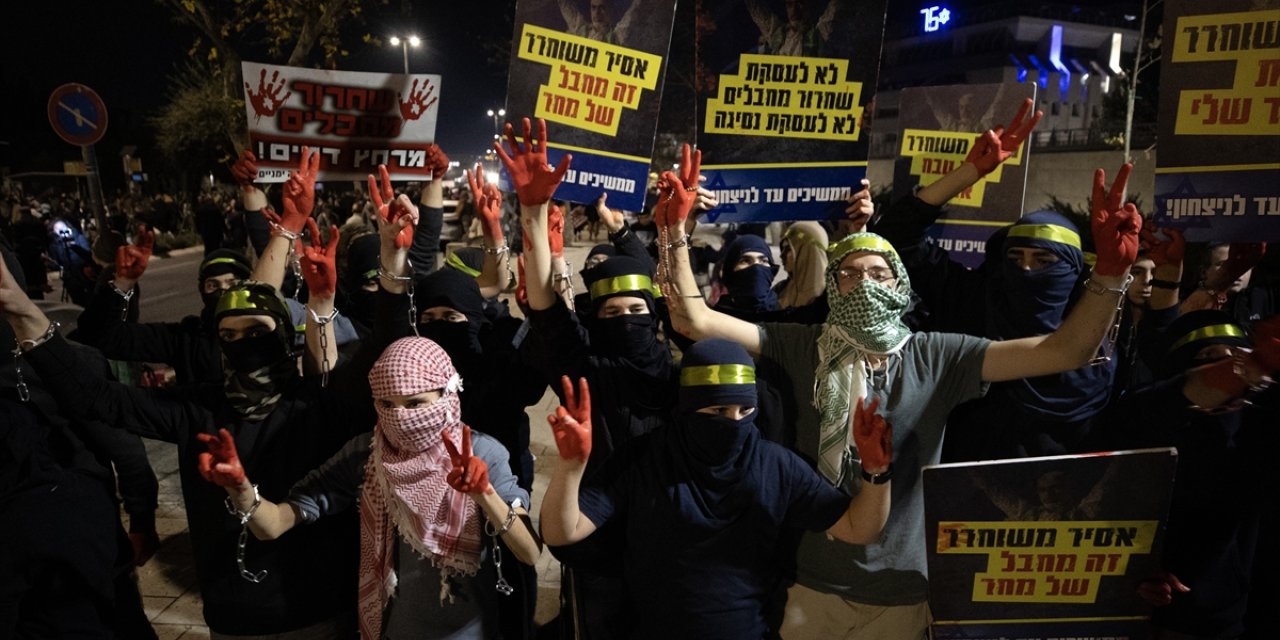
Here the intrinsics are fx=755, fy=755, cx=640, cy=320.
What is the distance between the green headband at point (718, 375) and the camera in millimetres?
2209

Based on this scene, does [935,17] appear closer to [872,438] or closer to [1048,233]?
[1048,233]

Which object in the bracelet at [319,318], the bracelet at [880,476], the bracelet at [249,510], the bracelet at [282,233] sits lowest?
the bracelet at [249,510]

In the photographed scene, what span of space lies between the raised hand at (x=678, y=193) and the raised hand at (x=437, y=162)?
184cm

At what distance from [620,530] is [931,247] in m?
2.12

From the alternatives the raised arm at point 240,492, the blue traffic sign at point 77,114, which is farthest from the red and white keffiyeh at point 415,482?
the blue traffic sign at point 77,114

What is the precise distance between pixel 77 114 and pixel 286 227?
5.59 meters

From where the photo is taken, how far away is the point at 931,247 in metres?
3.57

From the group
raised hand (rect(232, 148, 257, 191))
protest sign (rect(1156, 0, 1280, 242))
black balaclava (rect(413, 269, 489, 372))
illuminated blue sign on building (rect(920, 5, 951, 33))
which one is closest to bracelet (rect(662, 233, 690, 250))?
black balaclava (rect(413, 269, 489, 372))

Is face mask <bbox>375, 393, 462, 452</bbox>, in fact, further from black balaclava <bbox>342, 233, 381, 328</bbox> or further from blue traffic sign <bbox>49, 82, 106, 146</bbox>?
blue traffic sign <bbox>49, 82, 106, 146</bbox>

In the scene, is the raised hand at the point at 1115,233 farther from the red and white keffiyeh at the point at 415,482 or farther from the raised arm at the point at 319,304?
the raised arm at the point at 319,304

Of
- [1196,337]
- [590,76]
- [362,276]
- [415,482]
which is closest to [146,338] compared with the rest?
[362,276]

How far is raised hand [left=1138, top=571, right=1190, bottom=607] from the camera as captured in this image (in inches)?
95.0

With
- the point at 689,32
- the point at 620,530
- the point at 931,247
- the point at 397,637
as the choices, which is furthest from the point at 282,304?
the point at 689,32

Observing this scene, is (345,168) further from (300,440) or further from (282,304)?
(300,440)
